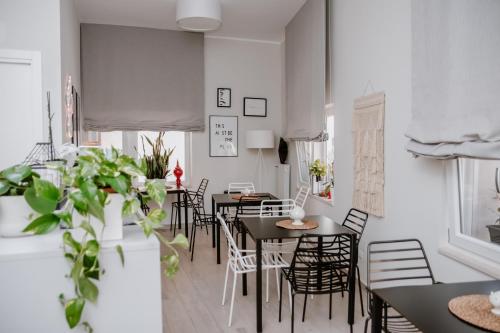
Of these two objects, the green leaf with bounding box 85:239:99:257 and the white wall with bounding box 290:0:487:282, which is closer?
the green leaf with bounding box 85:239:99:257

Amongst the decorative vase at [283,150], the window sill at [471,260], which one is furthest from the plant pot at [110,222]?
the decorative vase at [283,150]

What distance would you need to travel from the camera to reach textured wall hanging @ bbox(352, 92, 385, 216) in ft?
11.5

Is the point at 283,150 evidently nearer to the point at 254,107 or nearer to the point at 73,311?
the point at 254,107

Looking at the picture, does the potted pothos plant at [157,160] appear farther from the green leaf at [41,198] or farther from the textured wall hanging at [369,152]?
the green leaf at [41,198]

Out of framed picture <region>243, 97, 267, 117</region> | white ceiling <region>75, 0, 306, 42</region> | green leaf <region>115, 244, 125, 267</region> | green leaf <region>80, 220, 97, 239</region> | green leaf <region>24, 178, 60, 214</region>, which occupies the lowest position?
green leaf <region>115, 244, 125, 267</region>

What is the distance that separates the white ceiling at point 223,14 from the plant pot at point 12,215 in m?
4.37

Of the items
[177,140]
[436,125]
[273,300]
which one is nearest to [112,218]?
[436,125]

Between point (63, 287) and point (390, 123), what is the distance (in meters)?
2.88

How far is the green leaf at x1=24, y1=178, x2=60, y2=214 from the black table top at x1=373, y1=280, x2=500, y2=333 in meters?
1.31

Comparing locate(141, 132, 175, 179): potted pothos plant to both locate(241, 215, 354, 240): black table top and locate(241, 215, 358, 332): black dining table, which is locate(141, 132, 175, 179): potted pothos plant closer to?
locate(241, 215, 354, 240): black table top

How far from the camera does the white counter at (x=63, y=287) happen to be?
3.85 feet

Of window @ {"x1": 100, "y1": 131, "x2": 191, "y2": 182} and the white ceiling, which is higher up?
the white ceiling

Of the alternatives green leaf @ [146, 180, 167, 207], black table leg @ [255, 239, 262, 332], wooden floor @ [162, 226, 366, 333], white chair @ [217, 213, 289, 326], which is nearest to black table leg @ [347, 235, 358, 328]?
wooden floor @ [162, 226, 366, 333]

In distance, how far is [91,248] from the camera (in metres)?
1.18
